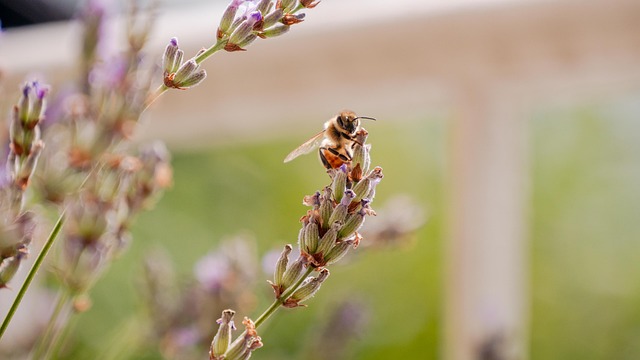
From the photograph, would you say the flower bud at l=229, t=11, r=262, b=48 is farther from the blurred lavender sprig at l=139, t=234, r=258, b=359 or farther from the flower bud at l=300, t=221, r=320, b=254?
the blurred lavender sprig at l=139, t=234, r=258, b=359

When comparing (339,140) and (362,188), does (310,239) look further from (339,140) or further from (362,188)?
(339,140)

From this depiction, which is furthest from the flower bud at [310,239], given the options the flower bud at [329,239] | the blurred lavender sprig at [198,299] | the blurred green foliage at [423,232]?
the blurred green foliage at [423,232]

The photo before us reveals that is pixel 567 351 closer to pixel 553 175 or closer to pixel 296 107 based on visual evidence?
pixel 553 175

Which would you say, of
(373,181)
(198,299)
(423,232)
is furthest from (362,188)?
(423,232)

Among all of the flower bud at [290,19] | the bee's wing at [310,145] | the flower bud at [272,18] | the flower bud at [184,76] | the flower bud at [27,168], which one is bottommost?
the bee's wing at [310,145]

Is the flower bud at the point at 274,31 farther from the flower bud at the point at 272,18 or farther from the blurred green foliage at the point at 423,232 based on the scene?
the blurred green foliage at the point at 423,232

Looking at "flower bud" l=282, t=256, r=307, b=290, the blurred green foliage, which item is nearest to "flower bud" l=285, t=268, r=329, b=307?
"flower bud" l=282, t=256, r=307, b=290

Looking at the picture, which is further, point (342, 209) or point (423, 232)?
point (423, 232)

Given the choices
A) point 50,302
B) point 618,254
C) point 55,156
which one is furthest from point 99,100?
point 618,254
